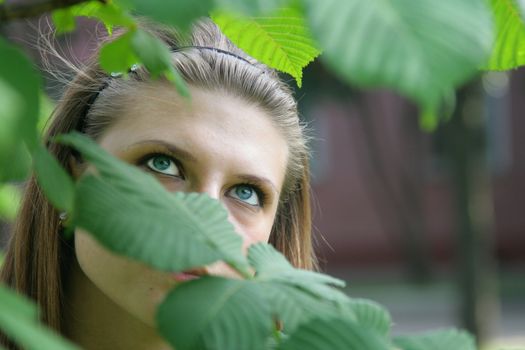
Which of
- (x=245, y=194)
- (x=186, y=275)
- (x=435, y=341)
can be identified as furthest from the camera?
(x=245, y=194)

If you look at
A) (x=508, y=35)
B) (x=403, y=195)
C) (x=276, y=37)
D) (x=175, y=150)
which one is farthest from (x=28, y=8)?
(x=403, y=195)

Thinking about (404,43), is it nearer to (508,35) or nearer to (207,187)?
(508,35)

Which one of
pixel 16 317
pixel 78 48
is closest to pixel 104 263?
pixel 16 317

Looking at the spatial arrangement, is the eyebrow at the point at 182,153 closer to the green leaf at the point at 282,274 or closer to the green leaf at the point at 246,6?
the green leaf at the point at 282,274

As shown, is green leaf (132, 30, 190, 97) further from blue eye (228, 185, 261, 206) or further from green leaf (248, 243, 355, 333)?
blue eye (228, 185, 261, 206)

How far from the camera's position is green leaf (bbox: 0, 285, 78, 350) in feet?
1.57

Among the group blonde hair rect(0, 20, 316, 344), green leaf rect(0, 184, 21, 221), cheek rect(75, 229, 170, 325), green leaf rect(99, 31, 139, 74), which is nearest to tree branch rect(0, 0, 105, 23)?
green leaf rect(99, 31, 139, 74)

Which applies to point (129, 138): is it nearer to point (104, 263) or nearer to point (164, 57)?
point (104, 263)

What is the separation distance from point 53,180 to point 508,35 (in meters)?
0.42

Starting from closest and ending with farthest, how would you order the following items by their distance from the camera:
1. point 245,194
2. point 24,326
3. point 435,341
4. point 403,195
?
point 24,326
point 435,341
point 245,194
point 403,195

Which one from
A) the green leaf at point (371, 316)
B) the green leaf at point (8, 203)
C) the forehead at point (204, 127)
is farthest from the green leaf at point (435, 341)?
the green leaf at point (8, 203)

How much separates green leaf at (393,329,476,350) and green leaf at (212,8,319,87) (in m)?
0.32

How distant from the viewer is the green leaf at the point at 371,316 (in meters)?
0.70

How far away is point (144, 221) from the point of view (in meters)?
0.66
